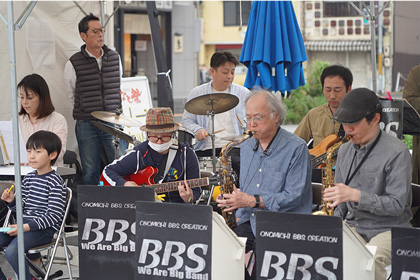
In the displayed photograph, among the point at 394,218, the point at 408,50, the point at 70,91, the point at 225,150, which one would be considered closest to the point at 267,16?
the point at 70,91

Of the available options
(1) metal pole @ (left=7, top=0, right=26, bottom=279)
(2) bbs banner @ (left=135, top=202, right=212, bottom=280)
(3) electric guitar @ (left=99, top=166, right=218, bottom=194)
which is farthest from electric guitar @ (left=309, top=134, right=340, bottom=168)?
(1) metal pole @ (left=7, top=0, right=26, bottom=279)

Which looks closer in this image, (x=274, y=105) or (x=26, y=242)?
(x=274, y=105)

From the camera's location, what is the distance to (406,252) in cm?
303

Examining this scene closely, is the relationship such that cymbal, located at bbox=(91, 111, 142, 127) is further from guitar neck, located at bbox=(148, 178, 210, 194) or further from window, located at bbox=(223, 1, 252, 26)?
window, located at bbox=(223, 1, 252, 26)

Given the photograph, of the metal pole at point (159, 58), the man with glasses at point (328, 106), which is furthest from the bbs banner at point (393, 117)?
the metal pole at point (159, 58)

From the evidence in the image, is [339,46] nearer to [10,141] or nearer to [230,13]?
[230,13]

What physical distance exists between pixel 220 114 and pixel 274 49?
97cm

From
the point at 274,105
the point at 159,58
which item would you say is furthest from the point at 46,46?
the point at 274,105

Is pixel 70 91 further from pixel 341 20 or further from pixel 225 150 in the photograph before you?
pixel 341 20

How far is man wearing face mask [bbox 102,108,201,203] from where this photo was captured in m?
4.66

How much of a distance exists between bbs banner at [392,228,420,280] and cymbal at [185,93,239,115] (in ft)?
9.26

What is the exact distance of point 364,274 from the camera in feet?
10.6

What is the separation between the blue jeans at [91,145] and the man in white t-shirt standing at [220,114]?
97cm

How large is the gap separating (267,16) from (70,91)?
2071 mm
